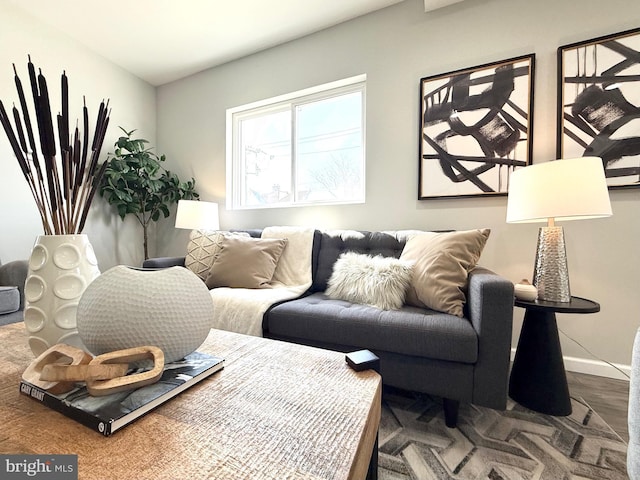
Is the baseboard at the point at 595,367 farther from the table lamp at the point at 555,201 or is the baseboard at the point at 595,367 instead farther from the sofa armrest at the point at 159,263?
the sofa armrest at the point at 159,263

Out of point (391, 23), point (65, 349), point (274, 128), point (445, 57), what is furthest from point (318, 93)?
point (65, 349)

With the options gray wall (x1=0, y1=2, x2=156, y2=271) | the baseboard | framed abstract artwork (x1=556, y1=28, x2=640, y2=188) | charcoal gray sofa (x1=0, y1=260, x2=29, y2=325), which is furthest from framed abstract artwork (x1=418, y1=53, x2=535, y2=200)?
gray wall (x1=0, y1=2, x2=156, y2=271)

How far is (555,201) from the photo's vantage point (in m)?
1.26

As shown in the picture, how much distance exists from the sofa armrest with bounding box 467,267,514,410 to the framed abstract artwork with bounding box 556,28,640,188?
1178 millimetres

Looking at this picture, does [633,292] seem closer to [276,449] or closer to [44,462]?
[276,449]

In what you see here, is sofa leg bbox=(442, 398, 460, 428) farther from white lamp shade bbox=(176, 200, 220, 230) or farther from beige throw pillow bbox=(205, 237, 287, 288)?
white lamp shade bbox=(176, 200, 220, 230)

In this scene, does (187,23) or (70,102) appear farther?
(70,102)

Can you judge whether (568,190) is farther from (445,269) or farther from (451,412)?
(451,412)

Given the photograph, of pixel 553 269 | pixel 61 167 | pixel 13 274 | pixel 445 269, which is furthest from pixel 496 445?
pixel 13 274

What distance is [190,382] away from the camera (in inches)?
23.2

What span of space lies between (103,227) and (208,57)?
1958mm

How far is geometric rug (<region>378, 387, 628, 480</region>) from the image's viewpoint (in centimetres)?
94

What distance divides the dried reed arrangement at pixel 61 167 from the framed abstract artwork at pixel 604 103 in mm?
2245

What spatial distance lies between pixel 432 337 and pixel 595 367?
50.5 inches
